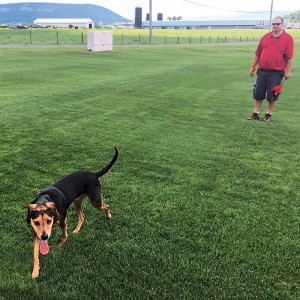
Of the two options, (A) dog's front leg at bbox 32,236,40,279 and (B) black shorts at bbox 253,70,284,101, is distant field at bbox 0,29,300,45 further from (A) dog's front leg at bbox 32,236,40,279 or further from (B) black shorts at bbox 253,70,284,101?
(A) dog's front leg at bbox 32,236,40,279

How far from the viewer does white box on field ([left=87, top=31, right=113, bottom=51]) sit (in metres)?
31.3

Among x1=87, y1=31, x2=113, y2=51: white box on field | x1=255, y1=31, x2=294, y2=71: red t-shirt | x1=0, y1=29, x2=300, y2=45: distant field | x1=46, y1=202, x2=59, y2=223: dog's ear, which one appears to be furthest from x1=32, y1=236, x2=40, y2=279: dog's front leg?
x1=0, y1=29, x2=300, y2=45: distant field

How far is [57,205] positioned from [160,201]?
1633 millimetres

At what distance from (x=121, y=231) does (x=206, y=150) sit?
3015 millimetres

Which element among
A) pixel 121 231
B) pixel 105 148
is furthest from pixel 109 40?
pixel 121 231

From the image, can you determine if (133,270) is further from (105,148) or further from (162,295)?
(105,148)

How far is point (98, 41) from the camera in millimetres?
31531

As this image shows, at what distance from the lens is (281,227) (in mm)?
3729

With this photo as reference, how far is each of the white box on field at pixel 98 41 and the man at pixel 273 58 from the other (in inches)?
1007

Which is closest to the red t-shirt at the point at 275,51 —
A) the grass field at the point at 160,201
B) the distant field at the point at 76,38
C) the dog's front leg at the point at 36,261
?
the grass field at the point at 160,201

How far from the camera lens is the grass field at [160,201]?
2887 mm

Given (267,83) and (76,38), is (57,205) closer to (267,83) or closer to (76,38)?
(267,83)

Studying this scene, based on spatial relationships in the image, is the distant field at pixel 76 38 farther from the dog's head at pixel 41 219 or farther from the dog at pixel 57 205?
the dog's head at pixel 41 219

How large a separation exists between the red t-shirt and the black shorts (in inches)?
5.2
